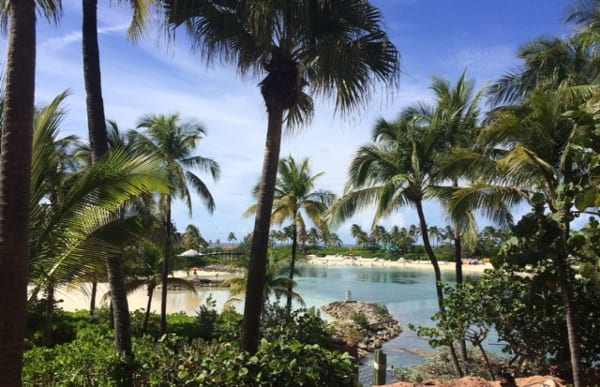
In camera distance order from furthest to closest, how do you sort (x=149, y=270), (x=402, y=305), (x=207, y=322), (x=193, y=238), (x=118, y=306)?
(x=193, y=238) < (x=402, y=305) < (x=149, y=270) < (x=207, y=322) < (x=118, y=306)

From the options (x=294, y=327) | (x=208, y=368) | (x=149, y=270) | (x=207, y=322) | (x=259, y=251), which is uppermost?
(x=259, y=251)

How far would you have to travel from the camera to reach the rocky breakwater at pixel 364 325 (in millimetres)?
17359

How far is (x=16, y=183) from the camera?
329cm

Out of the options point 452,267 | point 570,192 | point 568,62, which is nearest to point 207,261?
point 452,267

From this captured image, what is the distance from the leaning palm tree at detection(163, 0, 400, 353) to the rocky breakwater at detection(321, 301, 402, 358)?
10110 millimetres

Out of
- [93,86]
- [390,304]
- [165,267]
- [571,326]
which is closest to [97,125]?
[93,86]

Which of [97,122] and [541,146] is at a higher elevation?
[541,146]

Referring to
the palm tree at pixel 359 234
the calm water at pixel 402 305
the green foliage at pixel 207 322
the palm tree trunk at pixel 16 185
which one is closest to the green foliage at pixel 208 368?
the palm tree trunk at pixel 16 185

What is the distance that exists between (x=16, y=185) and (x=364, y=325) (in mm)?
19494

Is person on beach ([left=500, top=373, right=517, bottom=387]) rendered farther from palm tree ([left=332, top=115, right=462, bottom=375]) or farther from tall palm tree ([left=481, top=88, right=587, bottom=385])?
palm tree ([left=332, top=115, right=462, bottom=375])

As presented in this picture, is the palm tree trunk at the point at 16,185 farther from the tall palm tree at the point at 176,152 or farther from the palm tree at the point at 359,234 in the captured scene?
the palm tree at the point at 359,234

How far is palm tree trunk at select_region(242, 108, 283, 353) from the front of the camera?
236 inches

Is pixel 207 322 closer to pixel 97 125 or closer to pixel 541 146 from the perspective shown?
pixel 97 125

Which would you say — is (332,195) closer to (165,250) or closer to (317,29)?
(165,250)
